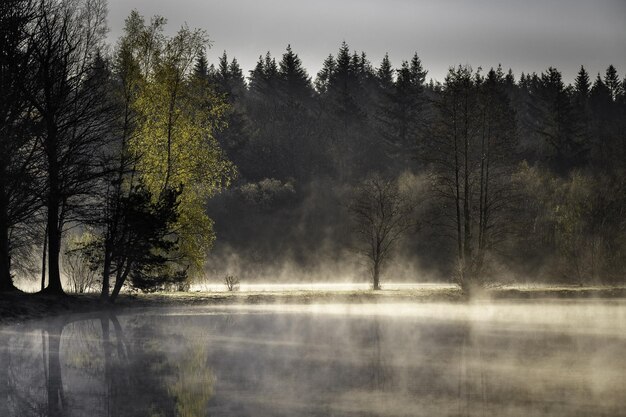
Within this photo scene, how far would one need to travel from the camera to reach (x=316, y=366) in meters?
17.0

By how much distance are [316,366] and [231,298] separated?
21319mm

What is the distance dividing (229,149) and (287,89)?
29.5 m

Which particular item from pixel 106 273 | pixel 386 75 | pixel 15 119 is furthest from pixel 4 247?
pixel 386 75

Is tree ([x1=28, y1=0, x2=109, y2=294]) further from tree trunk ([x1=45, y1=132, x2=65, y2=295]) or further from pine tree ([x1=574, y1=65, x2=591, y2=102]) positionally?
pine tree ([x1=574, y1=65, x2=591, y2=102])

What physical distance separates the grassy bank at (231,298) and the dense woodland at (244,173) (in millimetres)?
950

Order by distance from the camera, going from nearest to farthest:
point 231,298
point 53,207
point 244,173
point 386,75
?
1. point 53,207
2. point 231,298
3. point 244,173
4. point 386,75

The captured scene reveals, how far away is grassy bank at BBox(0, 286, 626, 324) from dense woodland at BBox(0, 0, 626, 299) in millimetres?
950

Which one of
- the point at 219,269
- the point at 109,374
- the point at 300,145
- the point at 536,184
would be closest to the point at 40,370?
the point at 109,374

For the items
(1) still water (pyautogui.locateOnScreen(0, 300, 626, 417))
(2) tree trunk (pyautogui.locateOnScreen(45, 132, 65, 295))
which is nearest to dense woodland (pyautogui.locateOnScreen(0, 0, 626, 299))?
(2) tree trunk (pyautogui.locateOnScreen(45, 132, 65, 295))

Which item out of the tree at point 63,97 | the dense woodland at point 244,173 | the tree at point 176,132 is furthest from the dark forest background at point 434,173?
the tree at point 63,97

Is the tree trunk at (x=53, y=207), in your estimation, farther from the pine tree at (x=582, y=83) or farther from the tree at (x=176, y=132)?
the pine tree at (x=582, y=83)

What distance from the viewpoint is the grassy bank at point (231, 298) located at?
30.1 metres

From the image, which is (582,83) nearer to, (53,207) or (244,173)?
(244,173)

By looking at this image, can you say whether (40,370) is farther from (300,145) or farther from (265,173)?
(300,145)
